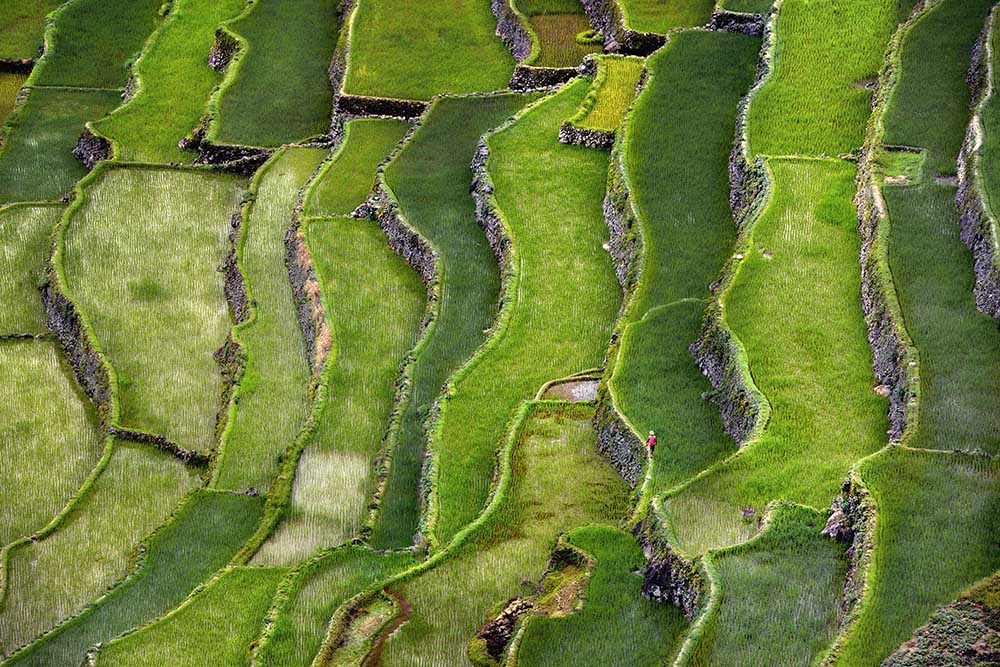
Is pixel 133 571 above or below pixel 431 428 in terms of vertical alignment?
below

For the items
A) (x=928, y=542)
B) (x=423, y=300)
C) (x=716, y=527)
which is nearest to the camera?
(x=928, y=542)

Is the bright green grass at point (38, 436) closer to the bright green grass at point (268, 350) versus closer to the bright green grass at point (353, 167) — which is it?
the bright green grass at point (268, 350)

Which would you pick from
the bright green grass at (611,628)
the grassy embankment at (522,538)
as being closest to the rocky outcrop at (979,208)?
the grassy embankment at (522,538)

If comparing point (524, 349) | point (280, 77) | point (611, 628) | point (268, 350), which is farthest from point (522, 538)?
point (280, 77)

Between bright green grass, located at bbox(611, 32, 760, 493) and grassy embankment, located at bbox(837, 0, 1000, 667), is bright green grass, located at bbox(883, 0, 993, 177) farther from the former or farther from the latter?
bright green grass, located at bbox(611, 32, 760, 493)

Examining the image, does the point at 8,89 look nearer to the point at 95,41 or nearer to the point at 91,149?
the point at 95,41

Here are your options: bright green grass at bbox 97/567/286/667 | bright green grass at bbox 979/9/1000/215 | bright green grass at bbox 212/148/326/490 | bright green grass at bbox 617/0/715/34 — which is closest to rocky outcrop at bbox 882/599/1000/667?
bright green grass at bbox 97/567/286/667

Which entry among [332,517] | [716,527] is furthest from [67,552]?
[716,527]

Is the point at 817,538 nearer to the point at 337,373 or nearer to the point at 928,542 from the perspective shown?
the point at 928,542
